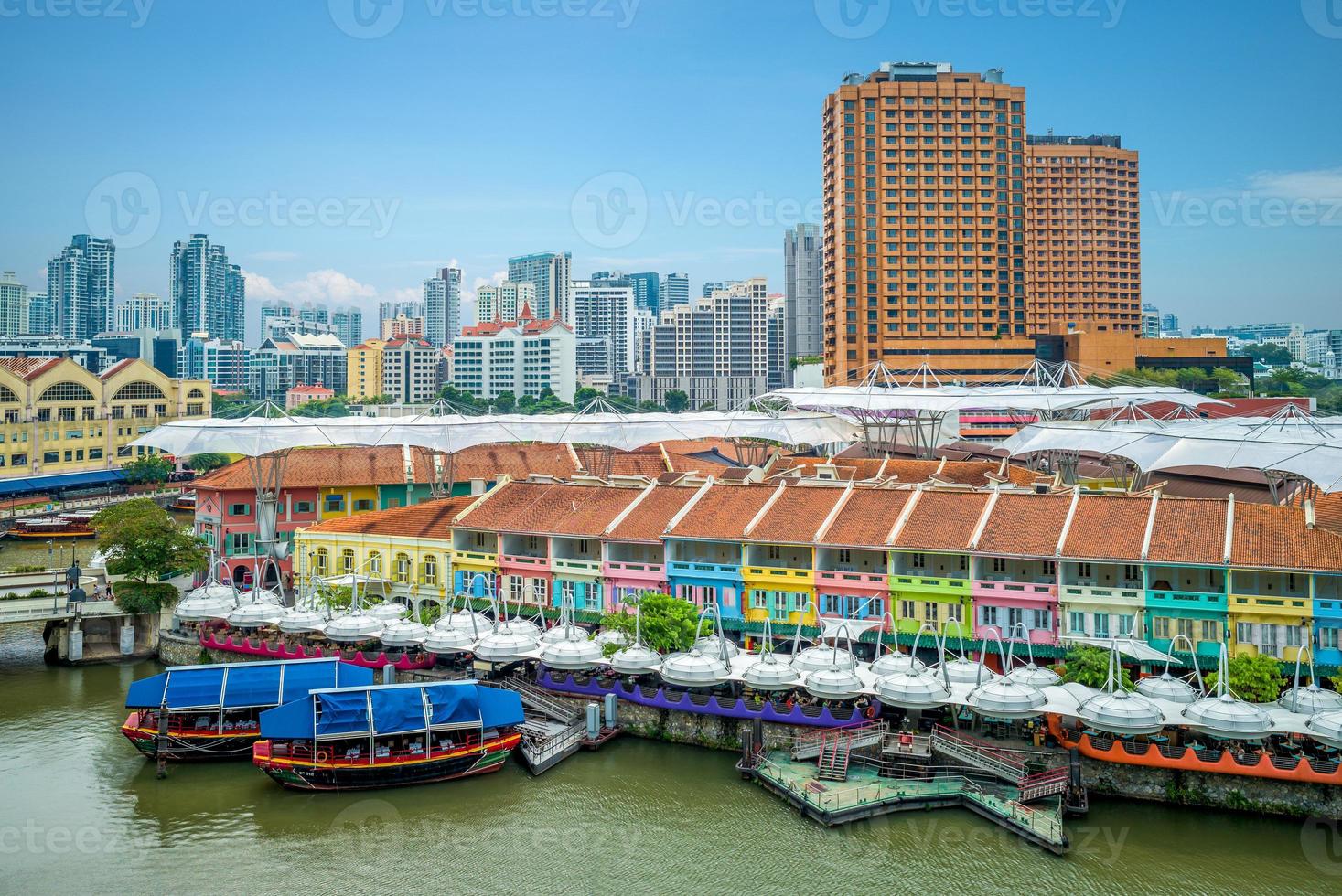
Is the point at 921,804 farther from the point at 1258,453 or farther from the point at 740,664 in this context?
the point at 1258,453

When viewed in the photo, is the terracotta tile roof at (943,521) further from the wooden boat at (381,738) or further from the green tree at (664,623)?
the wooden boat at (381,738)

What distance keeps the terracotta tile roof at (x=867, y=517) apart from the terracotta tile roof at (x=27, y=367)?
2743 inches

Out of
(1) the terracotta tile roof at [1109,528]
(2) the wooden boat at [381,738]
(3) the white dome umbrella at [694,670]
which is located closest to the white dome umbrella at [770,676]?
(3) the white dome umbrella at [694,670]

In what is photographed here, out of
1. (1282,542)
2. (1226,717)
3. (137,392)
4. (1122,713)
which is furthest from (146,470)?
(1226,717)

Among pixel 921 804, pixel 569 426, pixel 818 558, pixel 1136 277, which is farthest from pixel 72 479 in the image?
pixel 1136 277

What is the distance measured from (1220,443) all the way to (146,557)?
1530 inches

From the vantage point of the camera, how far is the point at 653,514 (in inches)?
1518

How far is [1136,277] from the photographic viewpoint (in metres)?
132

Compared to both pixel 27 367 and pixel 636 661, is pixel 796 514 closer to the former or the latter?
pixel 636 661

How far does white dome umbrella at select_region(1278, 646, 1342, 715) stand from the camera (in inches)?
1054

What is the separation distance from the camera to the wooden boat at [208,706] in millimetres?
30750

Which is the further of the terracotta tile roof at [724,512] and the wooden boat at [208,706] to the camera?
the terracotta tile roof at [724,512]

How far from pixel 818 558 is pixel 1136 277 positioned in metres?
110

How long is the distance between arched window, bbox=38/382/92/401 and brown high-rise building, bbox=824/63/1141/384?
61.2 m
